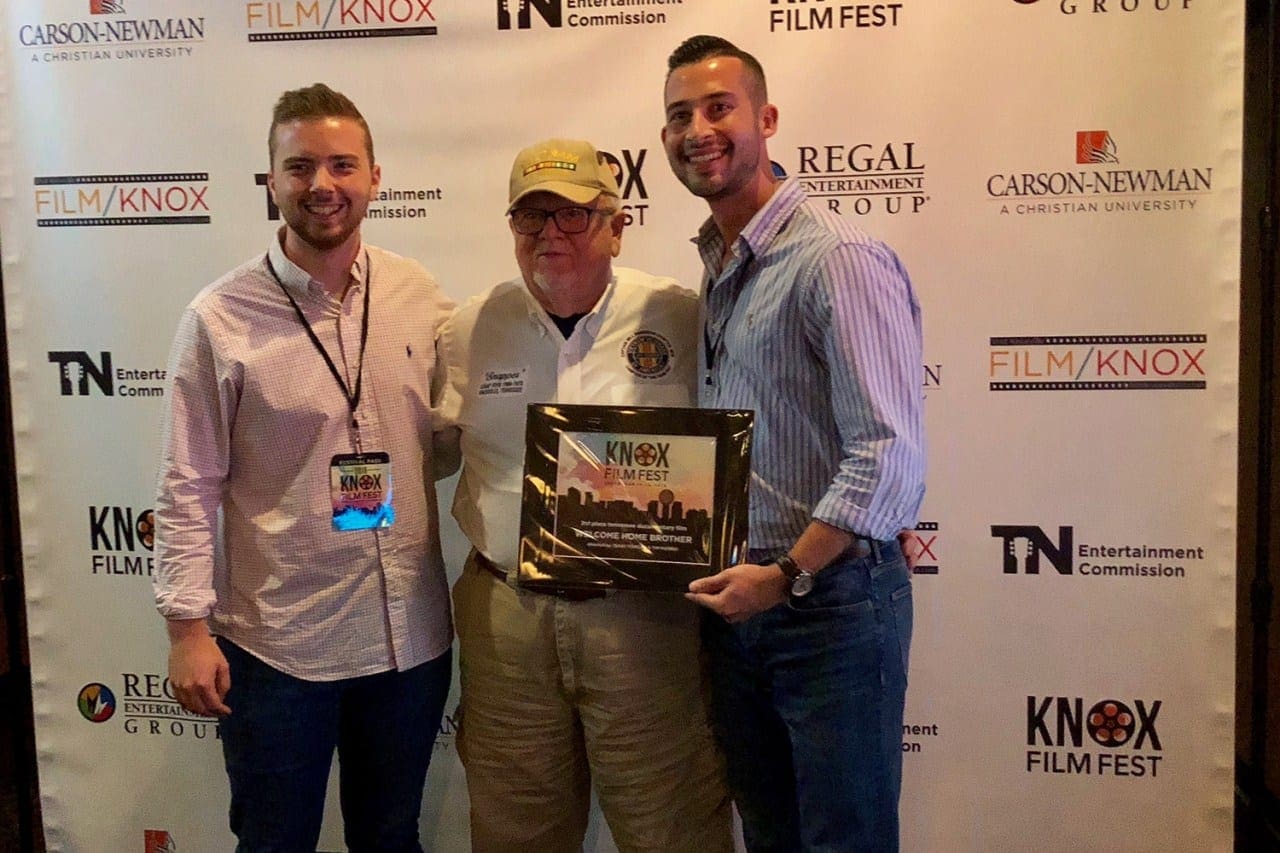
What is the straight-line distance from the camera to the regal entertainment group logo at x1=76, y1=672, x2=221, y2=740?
231 centimetres

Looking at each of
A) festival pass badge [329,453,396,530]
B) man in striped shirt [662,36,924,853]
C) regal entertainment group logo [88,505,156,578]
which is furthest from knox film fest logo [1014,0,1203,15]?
regal entertainment group logo [88,505,156,578]

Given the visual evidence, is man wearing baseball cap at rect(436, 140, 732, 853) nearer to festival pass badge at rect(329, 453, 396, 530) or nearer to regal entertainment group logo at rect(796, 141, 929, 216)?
festival pass badge at rect(329, 453, 396, 530)

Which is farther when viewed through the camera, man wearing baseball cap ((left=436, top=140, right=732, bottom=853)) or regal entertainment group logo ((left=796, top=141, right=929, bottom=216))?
regal entertainment group logo ((left=796, top=141, right=929, bottom=216))

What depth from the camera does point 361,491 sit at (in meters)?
1.59

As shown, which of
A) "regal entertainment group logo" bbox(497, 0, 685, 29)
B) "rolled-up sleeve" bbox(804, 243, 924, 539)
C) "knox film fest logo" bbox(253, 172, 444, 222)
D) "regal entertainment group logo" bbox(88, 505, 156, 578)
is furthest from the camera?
"regal entertainment group logo" bbox(88, 505, 156, 578)

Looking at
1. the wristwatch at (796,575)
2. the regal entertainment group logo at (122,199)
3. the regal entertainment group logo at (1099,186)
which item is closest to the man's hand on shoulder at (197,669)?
the wristwatch at (796,575)

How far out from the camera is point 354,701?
1688mm

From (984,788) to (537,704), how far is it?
47.9 inches

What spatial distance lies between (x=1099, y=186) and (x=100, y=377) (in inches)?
96.9

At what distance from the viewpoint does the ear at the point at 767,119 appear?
1.48m

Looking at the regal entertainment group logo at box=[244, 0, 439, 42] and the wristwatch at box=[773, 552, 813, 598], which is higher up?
the regal entertainment group logo at box=[244, 0, 439, 42]

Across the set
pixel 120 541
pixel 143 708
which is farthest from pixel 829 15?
pixel 143 708

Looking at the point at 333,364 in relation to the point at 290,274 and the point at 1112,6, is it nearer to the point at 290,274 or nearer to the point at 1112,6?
the point at 290,274

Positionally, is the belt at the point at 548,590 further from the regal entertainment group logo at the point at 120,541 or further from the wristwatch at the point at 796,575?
the regal entertainment group logo at the point at 120,541
